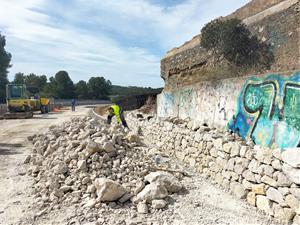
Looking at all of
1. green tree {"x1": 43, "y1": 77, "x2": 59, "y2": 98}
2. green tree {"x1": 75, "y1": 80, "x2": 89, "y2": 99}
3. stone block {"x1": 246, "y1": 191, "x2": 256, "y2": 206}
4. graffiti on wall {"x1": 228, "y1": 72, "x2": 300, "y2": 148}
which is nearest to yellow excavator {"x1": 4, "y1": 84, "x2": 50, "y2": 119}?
graffiti on wall {"x1": 228, "y1": 72, "x2": 300, "y2": 148}

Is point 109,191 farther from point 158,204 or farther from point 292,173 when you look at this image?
point 292,173

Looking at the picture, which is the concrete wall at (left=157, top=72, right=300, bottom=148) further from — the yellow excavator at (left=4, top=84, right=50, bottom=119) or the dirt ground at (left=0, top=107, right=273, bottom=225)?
the yellow excavator at (left=4, top=84, right=50, bottom=119)

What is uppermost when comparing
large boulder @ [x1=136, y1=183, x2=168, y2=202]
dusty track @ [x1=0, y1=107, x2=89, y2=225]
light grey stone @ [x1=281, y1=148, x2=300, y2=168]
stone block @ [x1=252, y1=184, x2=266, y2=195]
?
light grey stone @ [x1=281, y1=148, x2=300, y2=168]

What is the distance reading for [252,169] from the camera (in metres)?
5.00

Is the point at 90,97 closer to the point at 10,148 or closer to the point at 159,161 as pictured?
the point at 10,148

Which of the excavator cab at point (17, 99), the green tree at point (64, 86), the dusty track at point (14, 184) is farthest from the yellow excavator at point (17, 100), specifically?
the green tree at point (64, 86)

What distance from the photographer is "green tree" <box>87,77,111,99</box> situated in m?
70.6

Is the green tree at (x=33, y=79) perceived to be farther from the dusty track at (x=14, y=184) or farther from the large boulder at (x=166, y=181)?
the large boulder at (x=166, y=181)

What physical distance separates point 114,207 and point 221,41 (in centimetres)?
1398

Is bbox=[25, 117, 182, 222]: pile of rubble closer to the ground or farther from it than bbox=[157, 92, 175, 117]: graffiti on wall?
closer to the ground

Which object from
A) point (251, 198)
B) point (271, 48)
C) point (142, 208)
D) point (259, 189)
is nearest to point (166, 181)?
point (142, 208)

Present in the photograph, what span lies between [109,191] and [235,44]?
13111mm

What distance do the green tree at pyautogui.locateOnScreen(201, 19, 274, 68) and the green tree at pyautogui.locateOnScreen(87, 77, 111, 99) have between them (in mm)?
54788

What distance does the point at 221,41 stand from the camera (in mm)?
16609
